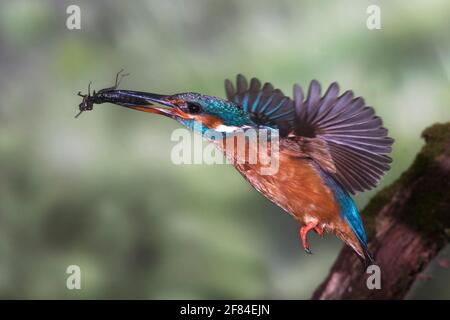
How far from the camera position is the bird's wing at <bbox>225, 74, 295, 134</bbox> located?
1.72ft

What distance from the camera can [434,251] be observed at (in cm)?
136

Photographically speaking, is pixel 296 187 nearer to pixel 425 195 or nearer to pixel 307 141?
pixel 307 141

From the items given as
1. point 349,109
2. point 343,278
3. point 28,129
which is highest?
point 28,129

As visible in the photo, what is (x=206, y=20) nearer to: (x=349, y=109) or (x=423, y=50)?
(x=423, y=50)

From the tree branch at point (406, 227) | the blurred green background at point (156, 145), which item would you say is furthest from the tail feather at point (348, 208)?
the blurred green background at point (156, 145)

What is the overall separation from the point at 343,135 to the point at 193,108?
128 mm

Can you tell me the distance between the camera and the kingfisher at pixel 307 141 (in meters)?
0.47

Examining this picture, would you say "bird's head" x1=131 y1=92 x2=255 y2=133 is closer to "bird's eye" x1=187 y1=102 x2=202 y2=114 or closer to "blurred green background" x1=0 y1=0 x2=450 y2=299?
"bird's eye" x1=187 y1=102 x2=202 y2=114

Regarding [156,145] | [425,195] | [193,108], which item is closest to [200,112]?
[193,108]

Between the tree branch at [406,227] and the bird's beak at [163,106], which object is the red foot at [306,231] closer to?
the bird's beak at [163,106]

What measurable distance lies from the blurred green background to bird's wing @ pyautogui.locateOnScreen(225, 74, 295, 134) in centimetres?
139

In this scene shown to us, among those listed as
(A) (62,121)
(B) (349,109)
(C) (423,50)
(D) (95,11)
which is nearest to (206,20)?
(D) (95,11)

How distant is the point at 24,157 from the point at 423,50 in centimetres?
158

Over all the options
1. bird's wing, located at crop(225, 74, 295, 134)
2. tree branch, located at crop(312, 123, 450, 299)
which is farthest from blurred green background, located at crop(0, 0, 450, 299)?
bird's wing, located at crop(225, 74, 295, 134)
